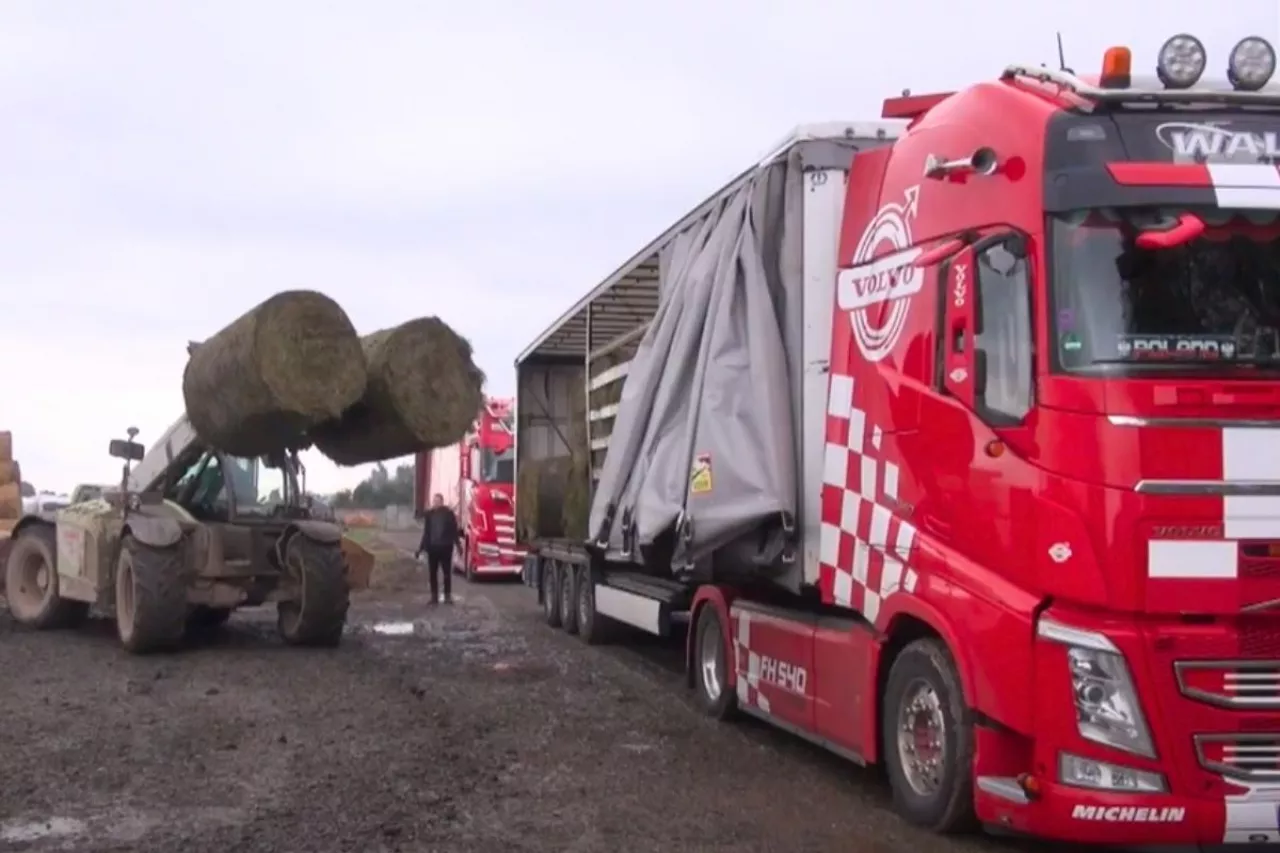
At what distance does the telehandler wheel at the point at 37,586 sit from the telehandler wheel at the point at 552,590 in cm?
502

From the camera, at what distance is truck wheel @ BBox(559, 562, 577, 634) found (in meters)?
16.0

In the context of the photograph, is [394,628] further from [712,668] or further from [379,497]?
[379,497]

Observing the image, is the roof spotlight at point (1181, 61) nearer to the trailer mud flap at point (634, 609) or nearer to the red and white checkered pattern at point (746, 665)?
the red and white checkered pattern at point (746, 665)

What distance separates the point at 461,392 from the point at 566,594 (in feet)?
13.5

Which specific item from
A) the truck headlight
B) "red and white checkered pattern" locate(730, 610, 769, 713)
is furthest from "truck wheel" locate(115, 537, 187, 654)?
the truck headlight

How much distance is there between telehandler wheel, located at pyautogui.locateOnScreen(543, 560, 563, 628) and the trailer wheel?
0.21m

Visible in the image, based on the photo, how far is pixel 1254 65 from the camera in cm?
668

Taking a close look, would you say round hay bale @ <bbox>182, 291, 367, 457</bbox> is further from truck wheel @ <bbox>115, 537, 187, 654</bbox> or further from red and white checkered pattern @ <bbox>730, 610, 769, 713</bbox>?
red and white checkered pattern @ <bbox>730, 610, 769, 713</bbox>

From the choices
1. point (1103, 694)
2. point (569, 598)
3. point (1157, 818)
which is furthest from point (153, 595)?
point (1157, 818)

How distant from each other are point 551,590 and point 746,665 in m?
7.74

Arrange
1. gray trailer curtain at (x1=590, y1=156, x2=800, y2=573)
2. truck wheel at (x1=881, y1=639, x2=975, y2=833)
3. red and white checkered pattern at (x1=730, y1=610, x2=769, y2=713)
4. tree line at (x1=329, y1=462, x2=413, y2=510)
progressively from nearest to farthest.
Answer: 1. truck wheel at (x1=881, y1=639, x2=975, y2=833)
2. gray trailer curtain at (x1=590, y1=156, x2=800, y2=573)
3. red and white checkered pattern at (x1=730, y1=610, x2=769, y2=713)
4. tree line at (x1=329, y1=462, x2=413, y2=510)

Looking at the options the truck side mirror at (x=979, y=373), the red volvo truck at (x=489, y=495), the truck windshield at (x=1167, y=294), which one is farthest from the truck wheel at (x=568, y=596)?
the truck windshield at (x=1167, y=294)

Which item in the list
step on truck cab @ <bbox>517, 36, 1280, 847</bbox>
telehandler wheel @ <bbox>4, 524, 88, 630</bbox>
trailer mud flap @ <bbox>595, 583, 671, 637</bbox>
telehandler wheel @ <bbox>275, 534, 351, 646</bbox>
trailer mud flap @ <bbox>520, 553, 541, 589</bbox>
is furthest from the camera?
trailer mud flap @ <bbox>520, 553, 541, 589</bbox>

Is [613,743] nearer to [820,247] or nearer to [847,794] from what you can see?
[847,794]
